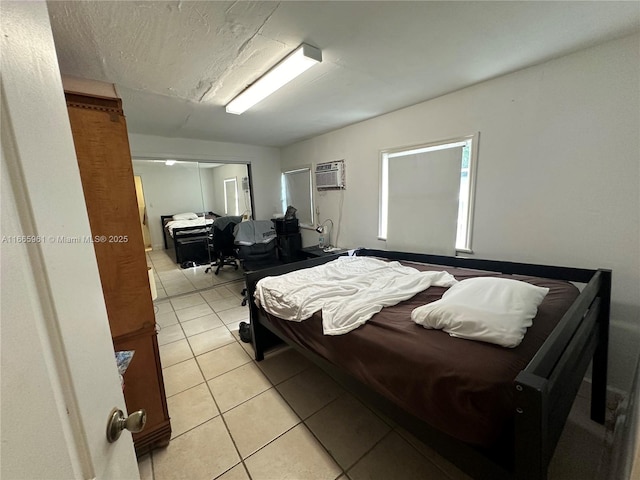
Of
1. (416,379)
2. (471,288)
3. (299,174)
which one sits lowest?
(416,379)

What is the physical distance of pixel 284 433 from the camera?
157 cm

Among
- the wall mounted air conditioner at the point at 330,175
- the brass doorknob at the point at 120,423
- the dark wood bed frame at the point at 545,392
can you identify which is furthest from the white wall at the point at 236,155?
the brass doorknob at the point at 120,423

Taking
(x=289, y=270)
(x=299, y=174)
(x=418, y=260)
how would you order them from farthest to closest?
(x=299, y=174), (x=418, y=260), (x=289, y=270)

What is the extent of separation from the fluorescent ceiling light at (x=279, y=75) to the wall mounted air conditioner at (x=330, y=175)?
62.3 inches

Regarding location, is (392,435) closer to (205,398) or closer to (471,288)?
(471,288)

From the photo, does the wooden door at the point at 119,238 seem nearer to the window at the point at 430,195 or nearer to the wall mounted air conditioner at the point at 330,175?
the window at the point at 430,195

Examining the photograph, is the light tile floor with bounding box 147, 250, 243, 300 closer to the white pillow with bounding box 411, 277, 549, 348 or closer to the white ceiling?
the white ceiling

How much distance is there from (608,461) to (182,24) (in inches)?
129

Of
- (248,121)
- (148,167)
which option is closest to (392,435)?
(248,121)

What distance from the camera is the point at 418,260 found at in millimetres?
2742

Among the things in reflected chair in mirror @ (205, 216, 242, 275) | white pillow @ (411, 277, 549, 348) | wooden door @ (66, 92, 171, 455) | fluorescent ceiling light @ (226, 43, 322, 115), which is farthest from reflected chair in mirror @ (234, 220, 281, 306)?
white pillow @ (411, 277, 549, 348)

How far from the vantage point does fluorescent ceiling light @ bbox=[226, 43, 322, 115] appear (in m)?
1.64

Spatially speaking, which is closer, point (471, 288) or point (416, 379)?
point (416, 379)

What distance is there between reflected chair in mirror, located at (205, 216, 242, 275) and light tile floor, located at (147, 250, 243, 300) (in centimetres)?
18
